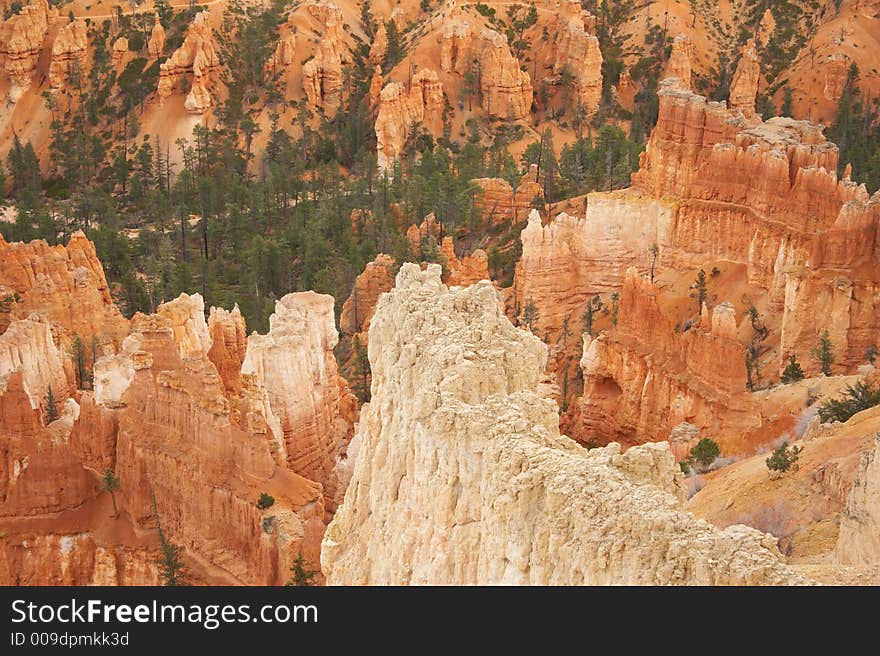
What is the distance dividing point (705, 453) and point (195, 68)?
69733 mm

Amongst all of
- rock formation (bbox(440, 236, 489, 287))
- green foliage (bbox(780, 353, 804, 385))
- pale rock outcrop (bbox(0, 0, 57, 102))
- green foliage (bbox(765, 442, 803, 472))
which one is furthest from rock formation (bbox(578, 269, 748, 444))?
pale rock outcrop (bbox(0, 0, 57, 102))

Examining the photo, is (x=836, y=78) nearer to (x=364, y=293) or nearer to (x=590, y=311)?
(x=590, y=311)

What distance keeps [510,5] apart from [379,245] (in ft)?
165

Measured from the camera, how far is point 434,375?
16625 millimetres

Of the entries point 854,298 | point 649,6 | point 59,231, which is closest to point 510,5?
point 649,6

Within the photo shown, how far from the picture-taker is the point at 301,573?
26750 mm

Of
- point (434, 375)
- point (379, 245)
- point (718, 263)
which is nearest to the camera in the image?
point (434, 375)

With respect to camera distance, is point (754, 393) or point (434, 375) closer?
point (434, 375)

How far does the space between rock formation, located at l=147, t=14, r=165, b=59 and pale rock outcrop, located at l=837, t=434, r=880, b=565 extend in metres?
87.0

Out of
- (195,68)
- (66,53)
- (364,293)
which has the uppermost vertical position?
(66,53)

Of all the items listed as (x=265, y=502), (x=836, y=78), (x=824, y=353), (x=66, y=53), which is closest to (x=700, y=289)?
(x=824, y=353)

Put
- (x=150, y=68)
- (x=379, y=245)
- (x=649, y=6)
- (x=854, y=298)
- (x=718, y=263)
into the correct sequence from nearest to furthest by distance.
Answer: (x=854, y=298)
(x=718, y=263)
(x=379, y=245)
(x=150, y=68)
(x=649, y=6)

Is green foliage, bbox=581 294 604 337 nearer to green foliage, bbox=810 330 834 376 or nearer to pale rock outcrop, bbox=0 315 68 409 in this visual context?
green foliage, bbox=810 330 834 376
